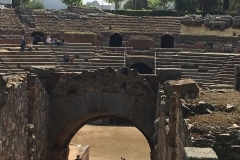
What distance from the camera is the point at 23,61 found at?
22.3 meters

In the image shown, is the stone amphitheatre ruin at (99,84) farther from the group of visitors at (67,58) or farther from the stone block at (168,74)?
the group of visitors at (67,58)

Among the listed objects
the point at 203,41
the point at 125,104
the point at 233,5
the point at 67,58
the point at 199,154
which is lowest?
the point at 125,104

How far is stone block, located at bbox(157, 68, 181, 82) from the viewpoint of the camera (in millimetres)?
12727

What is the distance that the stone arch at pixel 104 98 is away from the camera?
1314 centimetres

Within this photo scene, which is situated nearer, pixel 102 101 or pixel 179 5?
pixel 102 101

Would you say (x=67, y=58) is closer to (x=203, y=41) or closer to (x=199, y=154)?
(x=203, y=41)

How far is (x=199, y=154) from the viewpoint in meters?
5.22

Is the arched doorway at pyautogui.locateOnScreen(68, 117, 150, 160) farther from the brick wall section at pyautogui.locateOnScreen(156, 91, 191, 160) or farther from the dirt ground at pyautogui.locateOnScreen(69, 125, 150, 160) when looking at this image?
the brick wall section at pyautogui.locateOnScreen(156, 91, 191, 160)

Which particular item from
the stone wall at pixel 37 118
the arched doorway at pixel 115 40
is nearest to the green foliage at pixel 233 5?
the arched doorway at pixel 115 40

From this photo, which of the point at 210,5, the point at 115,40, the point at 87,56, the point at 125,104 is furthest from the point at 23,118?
the point at 210,5

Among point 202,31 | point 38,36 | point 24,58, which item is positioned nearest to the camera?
point 24,58

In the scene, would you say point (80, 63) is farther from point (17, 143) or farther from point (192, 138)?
point (192, 138)

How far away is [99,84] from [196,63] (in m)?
11.6

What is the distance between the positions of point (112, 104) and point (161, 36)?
1977 cm
